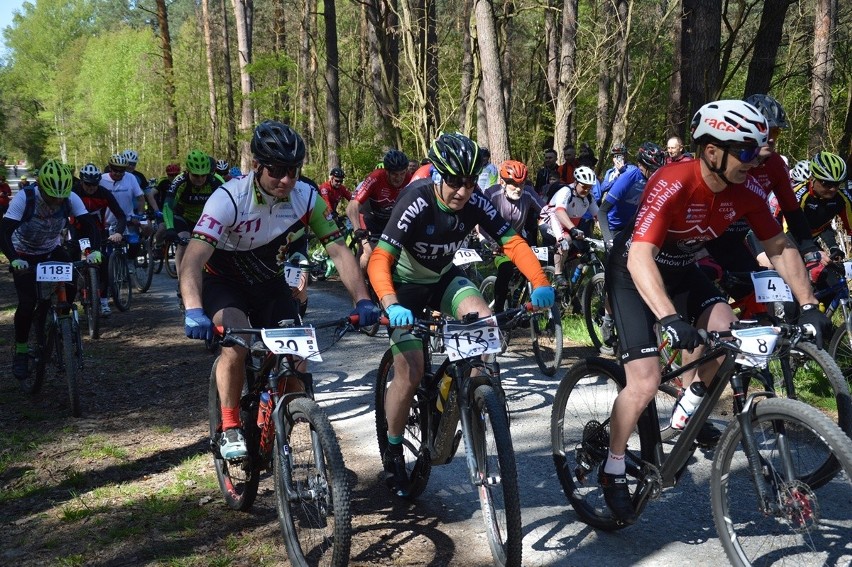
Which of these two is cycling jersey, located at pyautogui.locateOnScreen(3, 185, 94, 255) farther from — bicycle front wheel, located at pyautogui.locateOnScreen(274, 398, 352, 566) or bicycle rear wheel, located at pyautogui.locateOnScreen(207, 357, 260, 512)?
bicycle front wheel, located at pyautogui.locateOnScreen(274, 398, 352, 566)

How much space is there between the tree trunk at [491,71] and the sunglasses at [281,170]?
30.5 ft

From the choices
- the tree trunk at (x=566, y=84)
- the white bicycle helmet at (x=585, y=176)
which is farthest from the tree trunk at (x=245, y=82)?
the white bicycle helmet at (x=585, y=176)

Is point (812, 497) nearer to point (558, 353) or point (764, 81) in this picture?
point (558, 353)

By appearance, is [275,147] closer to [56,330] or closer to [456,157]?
[456,157]

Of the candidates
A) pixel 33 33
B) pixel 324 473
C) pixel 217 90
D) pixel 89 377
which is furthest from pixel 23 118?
pixel 324 473

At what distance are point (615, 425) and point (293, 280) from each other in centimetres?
321

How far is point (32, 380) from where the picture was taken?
863cm

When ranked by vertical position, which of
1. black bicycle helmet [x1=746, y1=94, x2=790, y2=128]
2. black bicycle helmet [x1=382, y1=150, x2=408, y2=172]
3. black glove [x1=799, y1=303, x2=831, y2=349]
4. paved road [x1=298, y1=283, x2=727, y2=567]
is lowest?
paved road [x1=298, y1=283, x2=727, y2=567]

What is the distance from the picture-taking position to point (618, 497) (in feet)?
14.4

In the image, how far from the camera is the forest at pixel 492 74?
13695 millimetres

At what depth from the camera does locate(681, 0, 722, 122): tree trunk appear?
1192 cm

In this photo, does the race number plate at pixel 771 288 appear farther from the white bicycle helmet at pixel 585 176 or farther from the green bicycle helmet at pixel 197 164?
the green bicycle helmet at pixel 197 164

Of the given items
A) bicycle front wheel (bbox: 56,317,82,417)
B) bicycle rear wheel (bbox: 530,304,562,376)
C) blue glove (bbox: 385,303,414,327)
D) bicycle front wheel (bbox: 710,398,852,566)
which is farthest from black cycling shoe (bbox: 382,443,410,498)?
bicycle front wheel (bbox: 56,317,82,417)

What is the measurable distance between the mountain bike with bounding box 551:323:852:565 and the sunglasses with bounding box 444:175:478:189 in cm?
139
